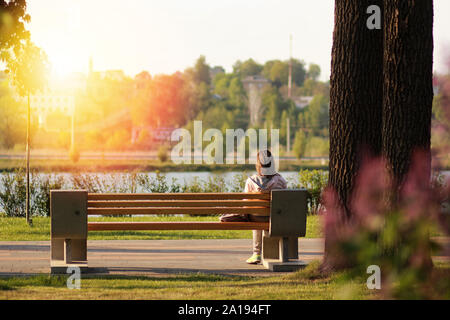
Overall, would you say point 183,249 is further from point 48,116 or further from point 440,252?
point 48,116

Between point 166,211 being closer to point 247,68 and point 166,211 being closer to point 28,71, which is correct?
point 28,71

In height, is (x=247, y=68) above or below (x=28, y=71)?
above

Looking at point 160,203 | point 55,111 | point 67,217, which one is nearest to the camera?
point 67,217

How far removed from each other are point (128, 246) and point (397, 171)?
4008 millimetres

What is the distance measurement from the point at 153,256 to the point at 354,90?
3.05 metres

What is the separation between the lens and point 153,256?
7.86 metres

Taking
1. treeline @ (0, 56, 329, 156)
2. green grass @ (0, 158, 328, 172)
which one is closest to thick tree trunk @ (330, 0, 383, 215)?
green grass @ (0, 158, 328, 172)

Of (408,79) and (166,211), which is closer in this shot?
(408,79)

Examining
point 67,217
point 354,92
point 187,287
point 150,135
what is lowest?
point 187,287

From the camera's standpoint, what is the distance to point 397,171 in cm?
575

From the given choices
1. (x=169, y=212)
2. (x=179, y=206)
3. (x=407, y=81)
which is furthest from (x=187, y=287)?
(x=407, y=81)

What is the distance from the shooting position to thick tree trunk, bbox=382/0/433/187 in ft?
18.7

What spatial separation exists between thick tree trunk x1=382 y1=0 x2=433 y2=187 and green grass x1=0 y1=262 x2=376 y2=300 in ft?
3.70
